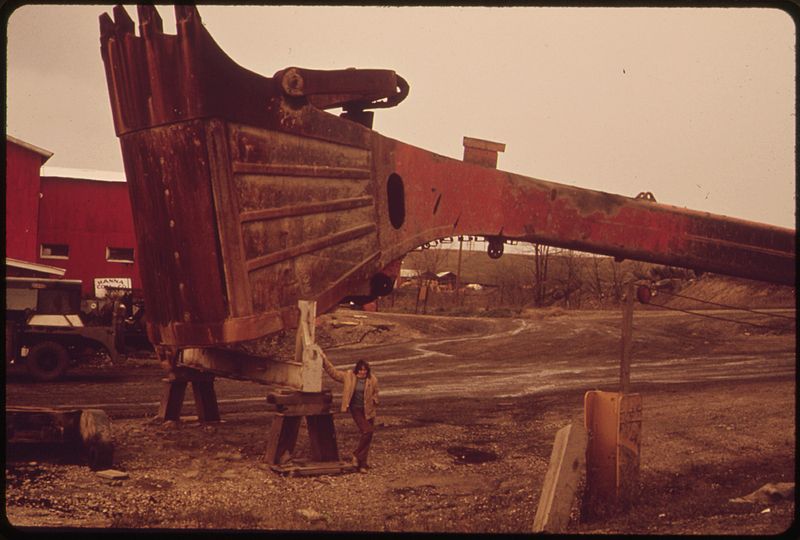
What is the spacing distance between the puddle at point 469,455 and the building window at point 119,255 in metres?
21.4

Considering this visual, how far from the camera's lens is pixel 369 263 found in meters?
9.62

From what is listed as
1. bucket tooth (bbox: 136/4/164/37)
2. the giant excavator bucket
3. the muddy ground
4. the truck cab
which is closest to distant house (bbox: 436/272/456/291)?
the muddy ground

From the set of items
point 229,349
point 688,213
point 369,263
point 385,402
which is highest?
point 688,213

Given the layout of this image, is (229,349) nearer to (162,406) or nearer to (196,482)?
(196,482)

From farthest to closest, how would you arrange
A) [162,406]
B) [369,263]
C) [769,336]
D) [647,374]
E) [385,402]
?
1. [769,336]
2. [647,374]
3. [385,402]
4. [162,406]
5. [369,263]

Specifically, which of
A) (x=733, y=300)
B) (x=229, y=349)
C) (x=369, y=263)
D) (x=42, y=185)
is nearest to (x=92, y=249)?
(x=42, y=185)

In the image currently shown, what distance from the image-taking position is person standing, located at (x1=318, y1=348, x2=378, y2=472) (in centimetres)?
1065

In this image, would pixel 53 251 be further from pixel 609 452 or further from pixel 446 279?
pixel 446 279

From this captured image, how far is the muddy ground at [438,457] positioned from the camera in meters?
8.53

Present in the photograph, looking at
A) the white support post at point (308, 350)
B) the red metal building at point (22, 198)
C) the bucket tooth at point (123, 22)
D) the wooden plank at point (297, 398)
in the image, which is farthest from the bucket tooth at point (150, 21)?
the red metal building at point (22, 198)

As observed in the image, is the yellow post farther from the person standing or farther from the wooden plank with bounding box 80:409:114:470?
the wooden plank with bounding box 80:409:114:470

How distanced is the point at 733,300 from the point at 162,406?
1253 inches

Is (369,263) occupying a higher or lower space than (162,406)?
higher

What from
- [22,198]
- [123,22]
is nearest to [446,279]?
[22,198]
